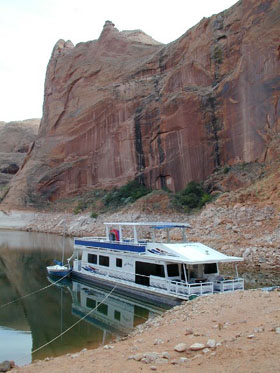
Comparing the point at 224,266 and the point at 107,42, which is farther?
the point at 107,42

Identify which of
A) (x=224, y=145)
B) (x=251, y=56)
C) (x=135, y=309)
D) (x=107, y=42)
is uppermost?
(x=107, y=42)

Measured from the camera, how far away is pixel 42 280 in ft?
84.2

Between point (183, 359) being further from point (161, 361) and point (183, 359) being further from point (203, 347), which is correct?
point (203, 347)

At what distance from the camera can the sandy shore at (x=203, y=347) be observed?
23.5 ft

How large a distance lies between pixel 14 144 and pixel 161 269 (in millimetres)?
115777

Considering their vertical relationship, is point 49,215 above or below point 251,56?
below

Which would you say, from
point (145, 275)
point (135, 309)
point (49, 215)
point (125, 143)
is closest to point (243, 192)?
point (145, 275)

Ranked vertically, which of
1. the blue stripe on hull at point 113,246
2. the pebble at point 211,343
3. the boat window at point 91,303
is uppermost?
Result: the blue stripe on hull at point 113,246

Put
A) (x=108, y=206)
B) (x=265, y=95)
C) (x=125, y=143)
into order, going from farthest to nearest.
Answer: (x=125, y=143) → (x=108, y=206) → (x=265, y=95)

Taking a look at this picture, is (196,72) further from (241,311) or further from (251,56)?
(241,311)

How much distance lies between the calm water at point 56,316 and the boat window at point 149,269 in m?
1.52

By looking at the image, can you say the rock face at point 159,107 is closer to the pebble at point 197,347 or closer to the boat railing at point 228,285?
the boat railing at point 228,285

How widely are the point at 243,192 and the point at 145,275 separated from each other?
56.0ft

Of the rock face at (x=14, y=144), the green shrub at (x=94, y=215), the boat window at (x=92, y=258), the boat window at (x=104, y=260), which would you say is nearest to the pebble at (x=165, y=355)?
the boat window at (x=104, y=260)
